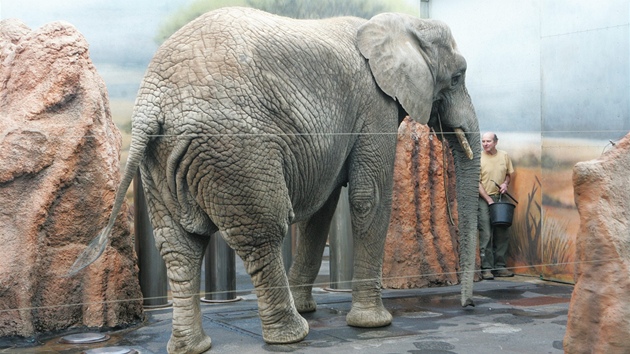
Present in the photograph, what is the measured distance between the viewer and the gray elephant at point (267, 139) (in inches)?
167

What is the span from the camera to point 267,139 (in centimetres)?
436

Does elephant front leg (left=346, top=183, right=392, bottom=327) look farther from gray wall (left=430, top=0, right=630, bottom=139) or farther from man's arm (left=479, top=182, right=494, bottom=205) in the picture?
man's arm (left=479, top=182, right=494, bottom=205)

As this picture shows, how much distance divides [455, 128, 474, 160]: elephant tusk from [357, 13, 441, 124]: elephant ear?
290 millimetres

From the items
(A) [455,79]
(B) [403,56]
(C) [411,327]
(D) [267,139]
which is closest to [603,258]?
(D) [267,139]

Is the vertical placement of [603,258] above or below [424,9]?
below

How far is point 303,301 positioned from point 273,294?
113cm

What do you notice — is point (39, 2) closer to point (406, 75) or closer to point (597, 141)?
point (406, 75)

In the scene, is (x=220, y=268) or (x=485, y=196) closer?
(x=220, y=268)

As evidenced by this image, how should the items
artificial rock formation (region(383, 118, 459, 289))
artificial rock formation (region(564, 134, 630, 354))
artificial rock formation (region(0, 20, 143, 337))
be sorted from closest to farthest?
artificial rock formation (region(564, 134, 630, 354)), artificial rock formation (region(0, 20, 143, 337)), artificial rock formation (region(383, 118, 459, 289))

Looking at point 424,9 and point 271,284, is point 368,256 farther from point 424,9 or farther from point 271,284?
point 424,9

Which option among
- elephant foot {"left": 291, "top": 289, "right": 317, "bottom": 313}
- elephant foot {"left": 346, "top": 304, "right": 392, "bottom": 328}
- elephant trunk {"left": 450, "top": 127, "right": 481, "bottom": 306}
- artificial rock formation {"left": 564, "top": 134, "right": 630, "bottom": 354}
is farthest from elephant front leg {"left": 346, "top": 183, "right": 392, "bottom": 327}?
artificial rock formation {"left": 564, "top": 134, "right": 630, "bottom": 354}

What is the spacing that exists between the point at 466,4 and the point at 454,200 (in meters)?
2.37

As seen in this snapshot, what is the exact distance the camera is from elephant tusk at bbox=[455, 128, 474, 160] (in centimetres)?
559

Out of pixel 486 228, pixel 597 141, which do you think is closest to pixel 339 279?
pixel 486 228
